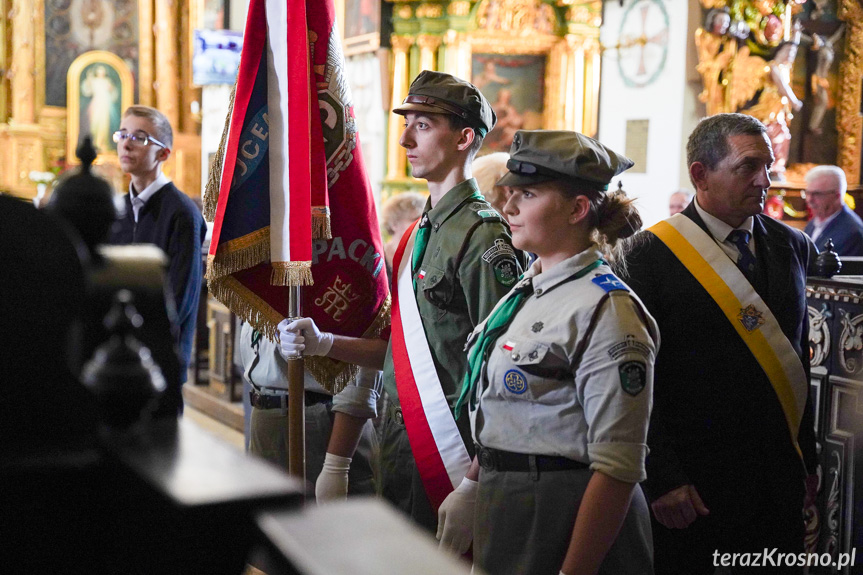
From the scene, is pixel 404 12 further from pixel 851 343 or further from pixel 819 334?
pixel 851 343

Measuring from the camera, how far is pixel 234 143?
2375 mm

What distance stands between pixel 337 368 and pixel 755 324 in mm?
1156

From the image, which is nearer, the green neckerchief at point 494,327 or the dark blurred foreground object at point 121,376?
the dark blurred foreground object at point 121,376

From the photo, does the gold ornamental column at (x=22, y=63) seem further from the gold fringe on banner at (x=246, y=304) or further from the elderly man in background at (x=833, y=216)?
the gold fringe on banner at (x=246, y=304)

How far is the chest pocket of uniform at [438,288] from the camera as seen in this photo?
6.83ft

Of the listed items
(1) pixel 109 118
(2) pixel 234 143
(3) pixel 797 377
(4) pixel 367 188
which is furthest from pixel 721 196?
(1) pixel 109 118

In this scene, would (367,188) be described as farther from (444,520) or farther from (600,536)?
(600,536)

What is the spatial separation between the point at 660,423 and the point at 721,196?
2.06 ft

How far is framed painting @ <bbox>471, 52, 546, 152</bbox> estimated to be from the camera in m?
11.5

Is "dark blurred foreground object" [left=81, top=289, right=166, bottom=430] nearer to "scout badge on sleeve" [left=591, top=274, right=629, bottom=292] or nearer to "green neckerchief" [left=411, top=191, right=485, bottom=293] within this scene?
"scout badge on sleeve" [left=591, top=274, right=629, bottom=292]

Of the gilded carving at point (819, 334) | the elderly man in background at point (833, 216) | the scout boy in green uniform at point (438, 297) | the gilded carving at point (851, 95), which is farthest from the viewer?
the gilded carving at point (851, 95)

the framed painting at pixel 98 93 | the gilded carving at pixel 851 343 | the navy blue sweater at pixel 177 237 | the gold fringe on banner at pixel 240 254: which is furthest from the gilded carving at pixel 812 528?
the framed painting at pixel 98 93

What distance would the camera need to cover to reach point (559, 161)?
5.63 ft

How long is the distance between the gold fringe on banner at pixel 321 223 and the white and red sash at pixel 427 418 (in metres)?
0.38
